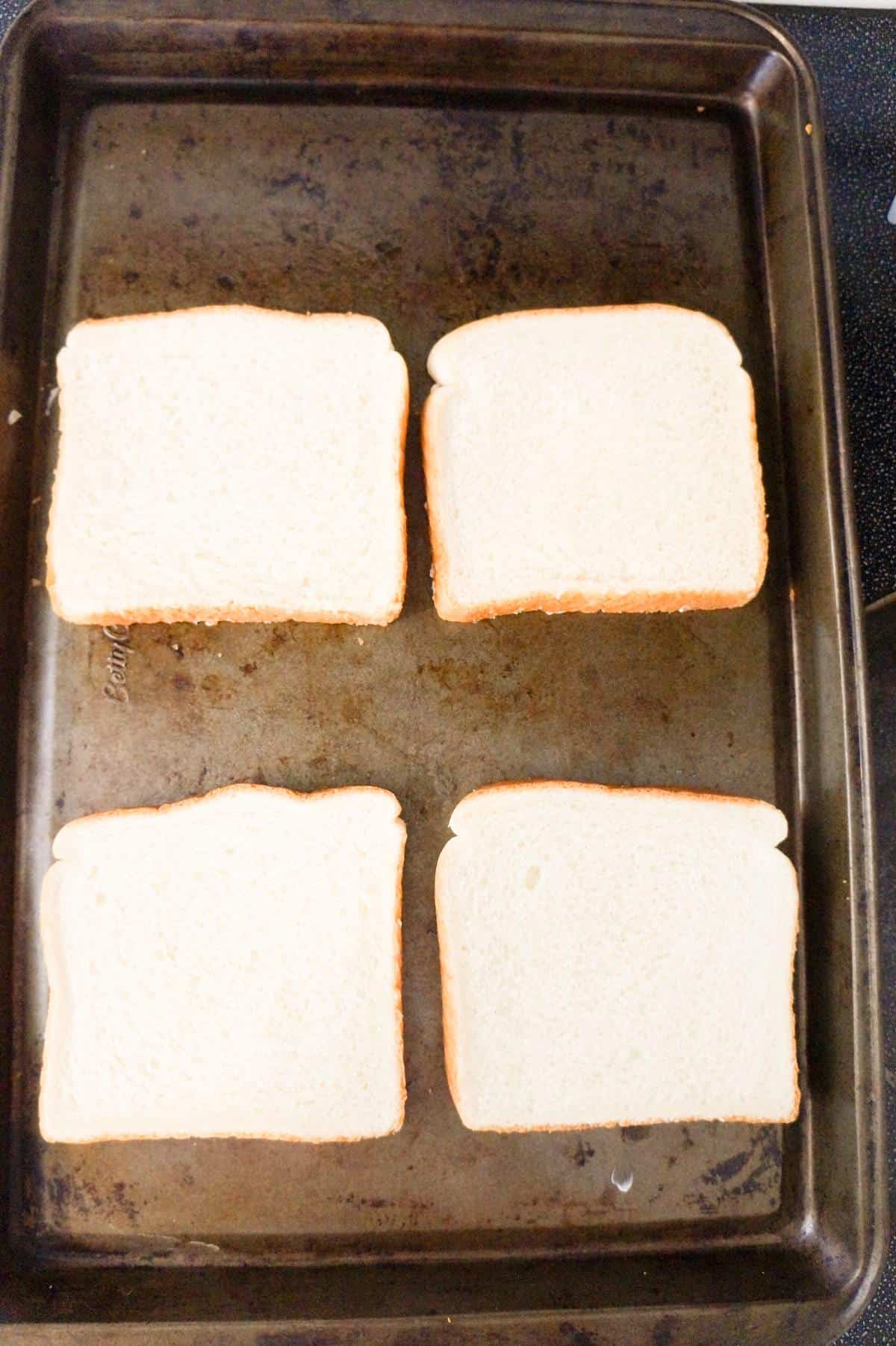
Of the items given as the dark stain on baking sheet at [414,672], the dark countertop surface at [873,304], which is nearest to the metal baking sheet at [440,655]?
the dark stain on baking sheet at [414,672]

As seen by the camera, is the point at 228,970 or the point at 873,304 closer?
the point at 228,970

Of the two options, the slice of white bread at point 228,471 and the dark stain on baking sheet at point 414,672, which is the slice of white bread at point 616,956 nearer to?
the dark stain on baking sheet at point 414,672

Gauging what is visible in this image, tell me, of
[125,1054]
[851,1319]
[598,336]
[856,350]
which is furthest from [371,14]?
[851,1319]

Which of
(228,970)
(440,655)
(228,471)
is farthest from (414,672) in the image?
(228,970)

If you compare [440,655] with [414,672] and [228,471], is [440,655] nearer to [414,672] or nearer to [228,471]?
[414,672]

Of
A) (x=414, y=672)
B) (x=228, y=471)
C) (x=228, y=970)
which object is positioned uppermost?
(x=228, y=471)

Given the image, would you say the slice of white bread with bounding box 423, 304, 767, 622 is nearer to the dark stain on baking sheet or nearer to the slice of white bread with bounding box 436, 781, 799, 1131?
the dark stain on baking sheet

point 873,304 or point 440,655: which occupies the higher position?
point 873,304
